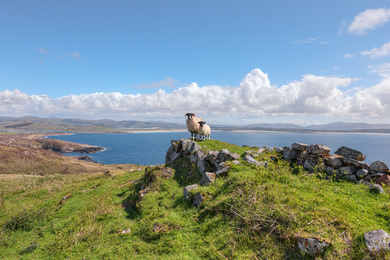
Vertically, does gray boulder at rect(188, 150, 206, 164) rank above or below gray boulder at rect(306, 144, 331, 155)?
below

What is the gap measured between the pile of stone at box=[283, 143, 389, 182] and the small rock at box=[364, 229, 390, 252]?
4.63m

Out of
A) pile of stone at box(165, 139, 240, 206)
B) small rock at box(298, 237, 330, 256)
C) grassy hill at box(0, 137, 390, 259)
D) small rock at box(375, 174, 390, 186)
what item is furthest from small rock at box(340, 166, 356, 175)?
small rock at box(298, 237, 330, 256)

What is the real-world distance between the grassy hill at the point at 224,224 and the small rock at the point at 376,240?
201 mm

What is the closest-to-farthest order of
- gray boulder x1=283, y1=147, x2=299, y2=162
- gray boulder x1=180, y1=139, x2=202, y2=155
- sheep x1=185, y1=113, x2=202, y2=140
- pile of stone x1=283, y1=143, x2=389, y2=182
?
pile of stone x1=283, y1=143, x2=389, y2=182, gray boulder x1=283, y1=147, x2=299, y2=162, gray boulder x1=180, y1=139, x2=202, y2=155, sheep x1=185, y1=113, x2=202, y2=140

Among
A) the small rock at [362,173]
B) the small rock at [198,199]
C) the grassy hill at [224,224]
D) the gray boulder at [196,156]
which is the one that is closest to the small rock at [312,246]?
the grassy hill at [224,224]

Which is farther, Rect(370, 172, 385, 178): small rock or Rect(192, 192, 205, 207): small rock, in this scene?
Rect(192, 192, 205, 207): small rock

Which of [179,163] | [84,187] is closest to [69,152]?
[84,187]

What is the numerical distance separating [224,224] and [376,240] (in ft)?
17.5

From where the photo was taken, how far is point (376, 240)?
18.0ft

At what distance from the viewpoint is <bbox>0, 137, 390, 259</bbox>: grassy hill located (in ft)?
21.1

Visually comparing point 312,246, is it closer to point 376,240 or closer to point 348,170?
point 376,240

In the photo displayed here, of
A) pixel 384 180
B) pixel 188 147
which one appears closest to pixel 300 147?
pixel 384 180

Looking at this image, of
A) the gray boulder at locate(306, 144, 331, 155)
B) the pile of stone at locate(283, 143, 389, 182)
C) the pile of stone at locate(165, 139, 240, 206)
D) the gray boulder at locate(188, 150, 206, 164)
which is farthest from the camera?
the gray boulder at locate(188, 150, 206, 164)

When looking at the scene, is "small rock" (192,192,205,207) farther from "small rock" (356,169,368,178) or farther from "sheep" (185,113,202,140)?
"sheep" (185,113,202,140)
